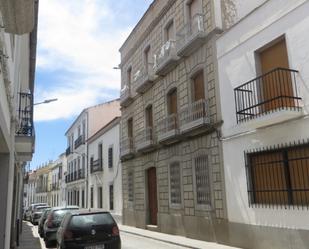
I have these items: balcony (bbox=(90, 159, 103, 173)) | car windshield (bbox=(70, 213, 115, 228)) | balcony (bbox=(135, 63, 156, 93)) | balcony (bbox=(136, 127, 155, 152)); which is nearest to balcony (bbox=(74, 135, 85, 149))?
balcony (bbox=(90, 159, 103, 173))

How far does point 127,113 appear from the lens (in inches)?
953

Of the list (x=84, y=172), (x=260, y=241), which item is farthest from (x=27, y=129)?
(x=84, y=172)

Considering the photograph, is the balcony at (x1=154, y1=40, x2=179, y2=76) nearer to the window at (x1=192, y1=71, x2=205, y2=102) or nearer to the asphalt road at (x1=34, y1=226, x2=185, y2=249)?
the window at (x1=192, y1=71, x2=205, y2=102)

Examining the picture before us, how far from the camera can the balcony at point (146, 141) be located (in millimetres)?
19328

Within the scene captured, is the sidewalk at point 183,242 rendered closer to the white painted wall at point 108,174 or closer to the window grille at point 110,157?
the white painted wall at point 108,174

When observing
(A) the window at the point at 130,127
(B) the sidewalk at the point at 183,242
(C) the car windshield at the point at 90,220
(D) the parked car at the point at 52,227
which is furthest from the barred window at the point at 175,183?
(A) the window at the point at 130,127

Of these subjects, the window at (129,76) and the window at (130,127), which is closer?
the window at (130,127)

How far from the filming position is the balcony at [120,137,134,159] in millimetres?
22484

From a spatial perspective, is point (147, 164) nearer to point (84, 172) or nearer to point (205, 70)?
point (205, 70)

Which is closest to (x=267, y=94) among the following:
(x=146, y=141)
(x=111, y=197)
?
(x=146, y=141)

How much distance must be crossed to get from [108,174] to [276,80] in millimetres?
18693

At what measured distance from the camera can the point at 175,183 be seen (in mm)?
17047

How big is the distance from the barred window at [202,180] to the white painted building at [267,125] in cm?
134

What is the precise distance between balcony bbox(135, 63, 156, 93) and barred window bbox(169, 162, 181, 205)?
183 inches
